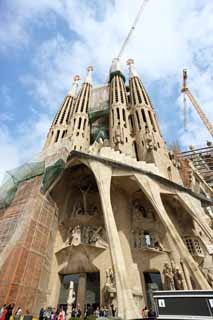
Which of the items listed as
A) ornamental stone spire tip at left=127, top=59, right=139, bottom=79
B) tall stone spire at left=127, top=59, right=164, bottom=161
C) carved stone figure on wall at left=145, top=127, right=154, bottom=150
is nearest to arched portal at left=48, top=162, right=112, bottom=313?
tall stone spire at left=127, top=59, right=164, bottom=161

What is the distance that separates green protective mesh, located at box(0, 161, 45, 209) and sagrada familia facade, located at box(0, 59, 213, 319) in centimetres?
27

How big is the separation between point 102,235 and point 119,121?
40.6 feet

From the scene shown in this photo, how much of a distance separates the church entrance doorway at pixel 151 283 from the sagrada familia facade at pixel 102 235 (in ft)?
0.19

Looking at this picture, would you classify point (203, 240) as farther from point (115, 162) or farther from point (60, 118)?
point (60, 118)

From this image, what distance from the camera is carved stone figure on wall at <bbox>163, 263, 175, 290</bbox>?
1017cm

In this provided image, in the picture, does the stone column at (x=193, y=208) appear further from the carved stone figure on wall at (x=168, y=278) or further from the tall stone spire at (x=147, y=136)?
the tall stone spire at (x=147, y=136)

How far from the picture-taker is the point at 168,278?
410 inches

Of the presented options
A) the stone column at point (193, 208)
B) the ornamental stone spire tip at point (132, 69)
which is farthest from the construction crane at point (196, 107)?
the stone column at point (193, 208)

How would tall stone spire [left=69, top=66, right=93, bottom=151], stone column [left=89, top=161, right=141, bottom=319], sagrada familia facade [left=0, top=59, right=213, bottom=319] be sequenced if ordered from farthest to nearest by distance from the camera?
tall stone spire [left=69, top=66, right=93, bottom=151] < sagrada familia facade [left=0, top=59, right=213, bottom=319] < stone column [left=89, top=161, right=141, bottom=319]

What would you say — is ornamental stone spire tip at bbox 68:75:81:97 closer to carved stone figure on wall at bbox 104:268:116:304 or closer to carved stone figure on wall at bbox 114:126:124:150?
carved stone figure on wall at bbox 114:126:124:150

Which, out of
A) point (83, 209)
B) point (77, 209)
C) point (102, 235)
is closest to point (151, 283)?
point (102, 235)

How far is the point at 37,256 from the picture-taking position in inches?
408

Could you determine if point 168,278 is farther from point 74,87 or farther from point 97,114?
point 74,87

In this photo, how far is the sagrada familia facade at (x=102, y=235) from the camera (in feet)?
30.3
